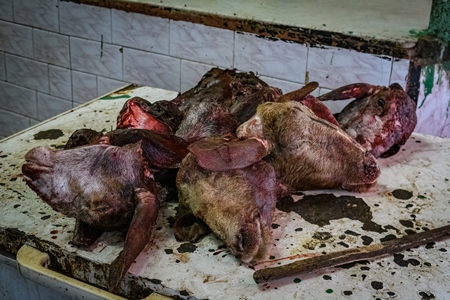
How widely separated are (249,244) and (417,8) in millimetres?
2298

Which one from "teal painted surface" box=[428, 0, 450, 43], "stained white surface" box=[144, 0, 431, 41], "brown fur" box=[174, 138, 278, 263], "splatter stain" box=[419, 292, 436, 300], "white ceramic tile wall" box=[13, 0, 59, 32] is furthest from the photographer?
"white ceramic tile wall" box=[13, 0, 59, 32]

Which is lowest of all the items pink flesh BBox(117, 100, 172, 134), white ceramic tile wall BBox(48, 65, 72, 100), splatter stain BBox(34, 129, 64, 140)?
white ceramic tile wall BBox(48, 65, 72, 100)

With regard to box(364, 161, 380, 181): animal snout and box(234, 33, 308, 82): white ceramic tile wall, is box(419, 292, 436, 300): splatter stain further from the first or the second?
box(234, 33, 308, 82): white ceramic tile wall

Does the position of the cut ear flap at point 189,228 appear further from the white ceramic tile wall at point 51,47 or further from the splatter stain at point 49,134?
the white ceramic tile wall at point 51,47

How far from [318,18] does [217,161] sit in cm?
166

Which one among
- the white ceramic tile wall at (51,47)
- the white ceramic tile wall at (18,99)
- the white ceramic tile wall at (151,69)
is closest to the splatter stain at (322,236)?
the white ceramic tile wall at (151,69)

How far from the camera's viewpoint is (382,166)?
7.38 ft

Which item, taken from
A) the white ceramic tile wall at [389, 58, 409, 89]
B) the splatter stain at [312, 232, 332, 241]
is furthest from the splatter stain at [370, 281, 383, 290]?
the white ceramic tile wall at [389, 58, 409, 89]

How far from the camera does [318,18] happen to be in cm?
322

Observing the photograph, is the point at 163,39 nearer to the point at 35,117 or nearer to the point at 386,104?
the point at 35,117

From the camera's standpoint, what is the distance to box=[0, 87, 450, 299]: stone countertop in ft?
5.30

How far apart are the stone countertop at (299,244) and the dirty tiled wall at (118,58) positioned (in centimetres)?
93

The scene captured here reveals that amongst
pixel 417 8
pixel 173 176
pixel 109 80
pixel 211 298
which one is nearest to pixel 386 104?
pixel 173 176

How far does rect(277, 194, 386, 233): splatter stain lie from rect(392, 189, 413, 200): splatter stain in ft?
0.41
